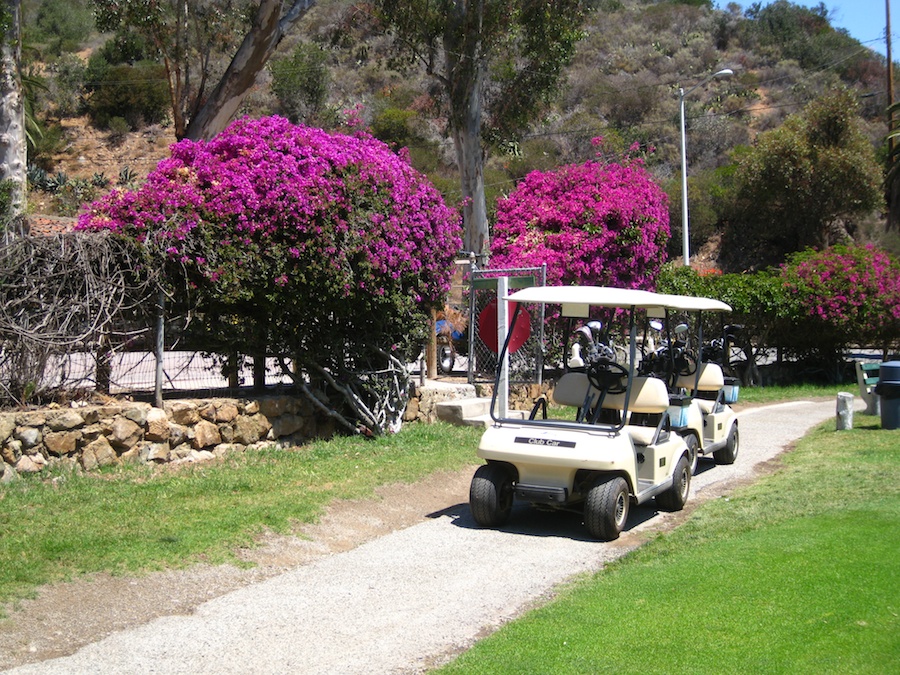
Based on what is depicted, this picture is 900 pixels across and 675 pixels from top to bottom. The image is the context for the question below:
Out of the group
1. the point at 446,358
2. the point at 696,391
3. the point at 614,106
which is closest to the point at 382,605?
the point at 696,391

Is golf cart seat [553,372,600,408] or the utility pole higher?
the utility pole

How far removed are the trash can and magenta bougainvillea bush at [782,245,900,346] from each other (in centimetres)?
697

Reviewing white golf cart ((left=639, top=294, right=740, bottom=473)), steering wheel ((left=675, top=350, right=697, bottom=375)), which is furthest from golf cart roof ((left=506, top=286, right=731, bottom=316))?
steering wheel ((left=675, top=350, right=697, bottom=375))

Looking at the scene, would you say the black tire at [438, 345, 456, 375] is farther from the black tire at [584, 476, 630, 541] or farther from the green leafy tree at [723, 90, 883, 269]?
the green leafy tree at [723, 90, 883, 269]

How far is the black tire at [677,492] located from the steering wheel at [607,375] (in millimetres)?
1128

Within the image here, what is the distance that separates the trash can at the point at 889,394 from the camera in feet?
45.3

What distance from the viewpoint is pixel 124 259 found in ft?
33.3

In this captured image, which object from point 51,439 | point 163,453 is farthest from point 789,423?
point 51,439

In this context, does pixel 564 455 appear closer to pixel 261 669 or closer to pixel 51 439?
pixel 261 669

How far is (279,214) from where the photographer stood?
1090 centimetres

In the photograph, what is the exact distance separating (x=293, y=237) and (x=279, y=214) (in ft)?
1.08

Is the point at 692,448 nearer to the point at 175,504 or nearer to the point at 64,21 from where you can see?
the point at 175,504

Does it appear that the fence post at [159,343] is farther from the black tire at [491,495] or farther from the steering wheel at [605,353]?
the steering wheel at [605,353]

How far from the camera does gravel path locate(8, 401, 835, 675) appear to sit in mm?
5500
